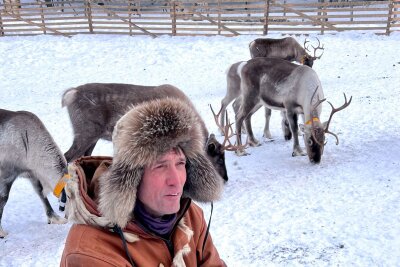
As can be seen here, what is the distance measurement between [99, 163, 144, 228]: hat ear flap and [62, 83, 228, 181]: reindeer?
328 cm

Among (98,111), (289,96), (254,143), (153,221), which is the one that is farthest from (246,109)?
(153,221)

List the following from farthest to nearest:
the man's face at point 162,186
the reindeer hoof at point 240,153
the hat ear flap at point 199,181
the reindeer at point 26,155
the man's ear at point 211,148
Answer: the reindeer hoof at point 240,153
the man's ear at point 211,148
the reindeer at point 26,155
the hat ear flap at point 199,181
the man's face at point 162,186

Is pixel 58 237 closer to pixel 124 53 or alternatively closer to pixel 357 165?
pixel 357 165

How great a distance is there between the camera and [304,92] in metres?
5.75

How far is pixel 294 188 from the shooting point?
15.0ft

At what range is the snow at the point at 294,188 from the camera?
3379 millimetres

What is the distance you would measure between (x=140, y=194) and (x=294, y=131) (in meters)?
4.46

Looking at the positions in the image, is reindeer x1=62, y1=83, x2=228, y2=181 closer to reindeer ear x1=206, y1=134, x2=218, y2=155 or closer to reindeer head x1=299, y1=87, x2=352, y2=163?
reindeer ear x1=206, y1=134, x2=218, y2=155

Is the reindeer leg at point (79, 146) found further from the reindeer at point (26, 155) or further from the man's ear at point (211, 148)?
the man's ear at point (211, 148)

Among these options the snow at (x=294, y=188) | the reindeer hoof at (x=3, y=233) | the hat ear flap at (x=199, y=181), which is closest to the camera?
the hat ear flap at (x=199, y=181)

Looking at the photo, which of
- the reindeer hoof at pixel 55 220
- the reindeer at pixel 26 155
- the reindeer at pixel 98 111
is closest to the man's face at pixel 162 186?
the reindeer at pixel 26 155

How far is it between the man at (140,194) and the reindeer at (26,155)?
2441mm

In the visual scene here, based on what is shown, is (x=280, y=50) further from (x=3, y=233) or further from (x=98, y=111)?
(x=3, y=233)

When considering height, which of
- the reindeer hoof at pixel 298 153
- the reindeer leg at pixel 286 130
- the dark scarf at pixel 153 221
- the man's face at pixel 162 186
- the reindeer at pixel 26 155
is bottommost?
the reindeer hoof at pixel 298 153
